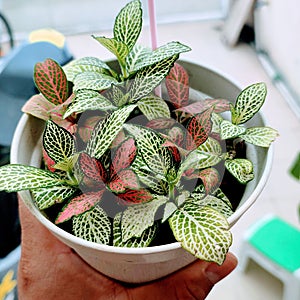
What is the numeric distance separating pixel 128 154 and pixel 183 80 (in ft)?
0.43

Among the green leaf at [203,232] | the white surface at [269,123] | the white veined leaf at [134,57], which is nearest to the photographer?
the green leaf at [203,232]

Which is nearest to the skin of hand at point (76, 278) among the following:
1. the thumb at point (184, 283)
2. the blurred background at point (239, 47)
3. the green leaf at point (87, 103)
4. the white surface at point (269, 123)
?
the thumb at point (184, 283)

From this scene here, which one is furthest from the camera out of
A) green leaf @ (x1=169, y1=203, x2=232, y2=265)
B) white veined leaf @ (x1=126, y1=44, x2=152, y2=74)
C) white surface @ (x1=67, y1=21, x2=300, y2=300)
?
white surface @ (x1=67, y1=21, x2=300, y2=300)

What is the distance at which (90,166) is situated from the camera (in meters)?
0.43

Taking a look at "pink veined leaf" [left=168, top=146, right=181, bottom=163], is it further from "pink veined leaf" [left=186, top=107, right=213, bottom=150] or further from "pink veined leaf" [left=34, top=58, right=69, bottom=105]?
"pink veined leaf" [left=34, top=58, right=69, bottom=105]

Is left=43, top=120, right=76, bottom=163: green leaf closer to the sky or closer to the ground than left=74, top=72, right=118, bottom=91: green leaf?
closer to the ground

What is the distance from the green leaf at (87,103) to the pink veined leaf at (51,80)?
0.14 feet

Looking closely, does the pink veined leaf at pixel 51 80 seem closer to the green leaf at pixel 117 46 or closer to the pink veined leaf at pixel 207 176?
the green leaf at pixel 117 46

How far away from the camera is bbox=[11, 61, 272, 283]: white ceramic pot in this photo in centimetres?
41

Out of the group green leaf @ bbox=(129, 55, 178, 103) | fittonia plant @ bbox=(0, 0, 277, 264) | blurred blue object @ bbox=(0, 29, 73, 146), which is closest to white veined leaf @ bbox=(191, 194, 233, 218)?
fittonia plant @ bbox=(0, 0, 277, 264)

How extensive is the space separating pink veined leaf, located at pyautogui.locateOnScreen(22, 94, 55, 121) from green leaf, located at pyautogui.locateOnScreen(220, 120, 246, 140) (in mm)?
184

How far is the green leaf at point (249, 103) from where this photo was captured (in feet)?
1.52

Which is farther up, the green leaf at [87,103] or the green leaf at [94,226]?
the green leaf at [87,103]

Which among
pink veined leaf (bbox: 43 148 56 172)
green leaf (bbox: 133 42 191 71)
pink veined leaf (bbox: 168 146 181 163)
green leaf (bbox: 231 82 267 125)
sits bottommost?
pink veined leaf (bbox: 43 148 56 172)
